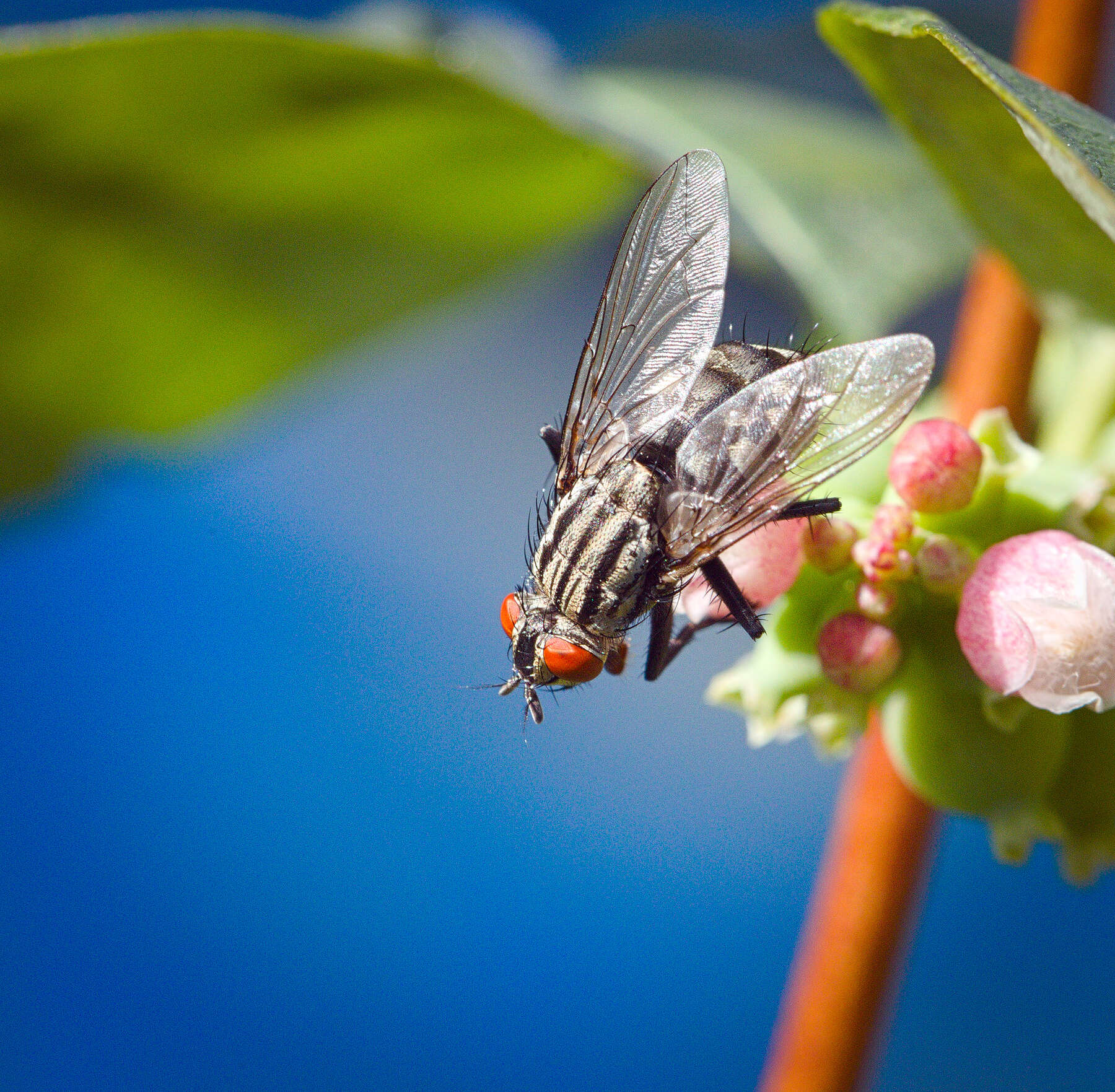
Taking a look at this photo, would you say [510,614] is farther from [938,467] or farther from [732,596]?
[938,467]

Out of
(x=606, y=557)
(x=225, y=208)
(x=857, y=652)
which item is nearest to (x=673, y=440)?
(x=606, y=557)

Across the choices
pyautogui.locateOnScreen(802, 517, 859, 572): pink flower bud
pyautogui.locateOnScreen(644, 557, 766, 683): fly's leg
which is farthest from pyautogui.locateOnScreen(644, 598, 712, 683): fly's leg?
pyautogui.locateOnScreen(802, 517, 859, 572): pink flower bud

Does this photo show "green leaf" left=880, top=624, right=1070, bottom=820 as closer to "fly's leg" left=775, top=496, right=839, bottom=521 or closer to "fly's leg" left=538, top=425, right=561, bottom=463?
"fly's leg" left=775, top=496, right=839, bottom=521

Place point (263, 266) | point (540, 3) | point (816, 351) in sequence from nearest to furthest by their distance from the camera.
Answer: point (816, 351) → point (263, 266) → point (540, 3)

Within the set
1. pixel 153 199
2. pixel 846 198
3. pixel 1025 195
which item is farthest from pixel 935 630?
pixel 153 199

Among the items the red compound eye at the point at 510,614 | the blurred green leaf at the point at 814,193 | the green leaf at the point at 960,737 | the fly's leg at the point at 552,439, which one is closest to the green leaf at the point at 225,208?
the blurred green leaf at the point at 814,193

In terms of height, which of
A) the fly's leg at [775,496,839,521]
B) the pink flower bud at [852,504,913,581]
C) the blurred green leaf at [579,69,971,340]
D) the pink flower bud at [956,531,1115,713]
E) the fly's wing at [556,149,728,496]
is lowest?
the pink flower bud at [956,531,1115,713]

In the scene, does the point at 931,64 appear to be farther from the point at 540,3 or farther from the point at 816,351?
the point at 540,3
